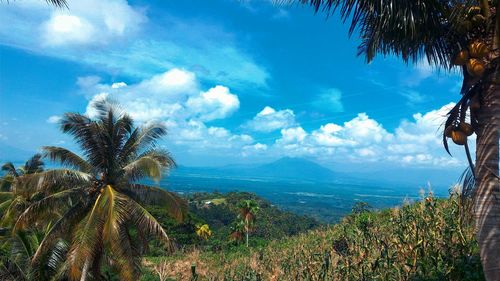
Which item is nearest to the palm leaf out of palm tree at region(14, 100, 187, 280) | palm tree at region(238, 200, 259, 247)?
palm tree at region(14, 100, 187, 280)

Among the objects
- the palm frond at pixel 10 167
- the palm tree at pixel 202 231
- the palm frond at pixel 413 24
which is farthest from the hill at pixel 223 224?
the palm frond at pixel 413 24

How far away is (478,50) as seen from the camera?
3656 mm

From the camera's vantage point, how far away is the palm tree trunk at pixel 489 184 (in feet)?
11.2

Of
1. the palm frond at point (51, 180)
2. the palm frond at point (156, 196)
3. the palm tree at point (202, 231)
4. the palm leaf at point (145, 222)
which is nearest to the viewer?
the palm frond at point (51, 180)

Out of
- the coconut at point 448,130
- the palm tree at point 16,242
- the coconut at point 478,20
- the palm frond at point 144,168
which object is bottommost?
the palm tree at point 16,242

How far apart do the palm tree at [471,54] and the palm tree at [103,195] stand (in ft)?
37.9

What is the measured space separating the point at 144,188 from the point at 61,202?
9.76 feet

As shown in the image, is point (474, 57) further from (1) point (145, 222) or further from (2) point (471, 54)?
(1) point (145, 222)

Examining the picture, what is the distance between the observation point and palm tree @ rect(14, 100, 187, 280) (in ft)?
45.2

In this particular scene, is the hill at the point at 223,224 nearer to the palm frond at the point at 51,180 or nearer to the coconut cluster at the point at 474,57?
the palm frond at the point at 51,180

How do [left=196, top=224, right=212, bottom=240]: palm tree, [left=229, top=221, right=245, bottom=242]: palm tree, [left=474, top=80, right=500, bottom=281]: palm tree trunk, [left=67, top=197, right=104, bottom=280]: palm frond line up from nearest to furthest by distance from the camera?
1. [left=474, top=80, right=500, bottom=281]: palm tree trunk
2. [left=67, top=197, right=104, bottom=280]: palm frond
3. [left=229, top=221, right=245, bottom=242]: palm tree
4. [left=196, top=224, right=212, bottom=240]: palm tree

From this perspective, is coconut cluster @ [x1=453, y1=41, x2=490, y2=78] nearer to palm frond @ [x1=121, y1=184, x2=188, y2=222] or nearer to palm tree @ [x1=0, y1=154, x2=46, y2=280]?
palm frond @ [x1=121, y1=184, x2=188, y2=222]

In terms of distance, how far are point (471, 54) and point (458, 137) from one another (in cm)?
77

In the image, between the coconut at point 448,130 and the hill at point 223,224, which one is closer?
the coconut at point 448,130
